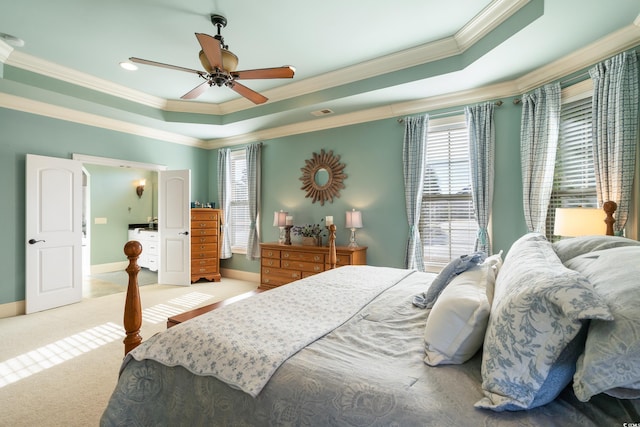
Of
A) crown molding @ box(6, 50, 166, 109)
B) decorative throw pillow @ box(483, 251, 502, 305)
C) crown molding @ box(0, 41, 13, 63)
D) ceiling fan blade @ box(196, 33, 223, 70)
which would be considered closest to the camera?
decorative throw pillow @ box(483, 251, 502, 305)

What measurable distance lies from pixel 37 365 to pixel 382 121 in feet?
14.8

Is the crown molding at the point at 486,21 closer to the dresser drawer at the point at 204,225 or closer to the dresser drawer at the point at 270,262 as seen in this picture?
the dresser drawer at the point at 270,262

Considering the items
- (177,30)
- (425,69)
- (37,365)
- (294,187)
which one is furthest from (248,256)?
(425,69)

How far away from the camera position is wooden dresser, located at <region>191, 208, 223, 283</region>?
5414 mm

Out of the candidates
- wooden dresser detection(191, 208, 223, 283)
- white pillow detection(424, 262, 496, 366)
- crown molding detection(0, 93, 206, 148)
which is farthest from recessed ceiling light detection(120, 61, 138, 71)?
white pillow detection(424, 262, 496, 366)

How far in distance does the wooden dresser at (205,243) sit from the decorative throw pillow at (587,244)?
199 inches

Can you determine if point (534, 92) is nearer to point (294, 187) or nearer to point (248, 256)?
point (294, 187)

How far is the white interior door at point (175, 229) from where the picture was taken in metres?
5.22

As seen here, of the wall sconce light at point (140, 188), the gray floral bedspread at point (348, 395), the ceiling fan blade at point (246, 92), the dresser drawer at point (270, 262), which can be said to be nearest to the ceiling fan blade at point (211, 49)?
the ceiling fan blade at point (246, 92)

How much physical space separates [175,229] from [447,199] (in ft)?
14.5

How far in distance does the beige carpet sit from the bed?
109 centimetres

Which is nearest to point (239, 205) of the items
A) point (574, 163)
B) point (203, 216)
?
point (203, 216)

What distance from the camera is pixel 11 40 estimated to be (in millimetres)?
3018

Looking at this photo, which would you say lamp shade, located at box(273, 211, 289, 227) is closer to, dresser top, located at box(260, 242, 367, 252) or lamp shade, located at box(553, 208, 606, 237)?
dresser top, located at box(260, 242, 367, 252)
